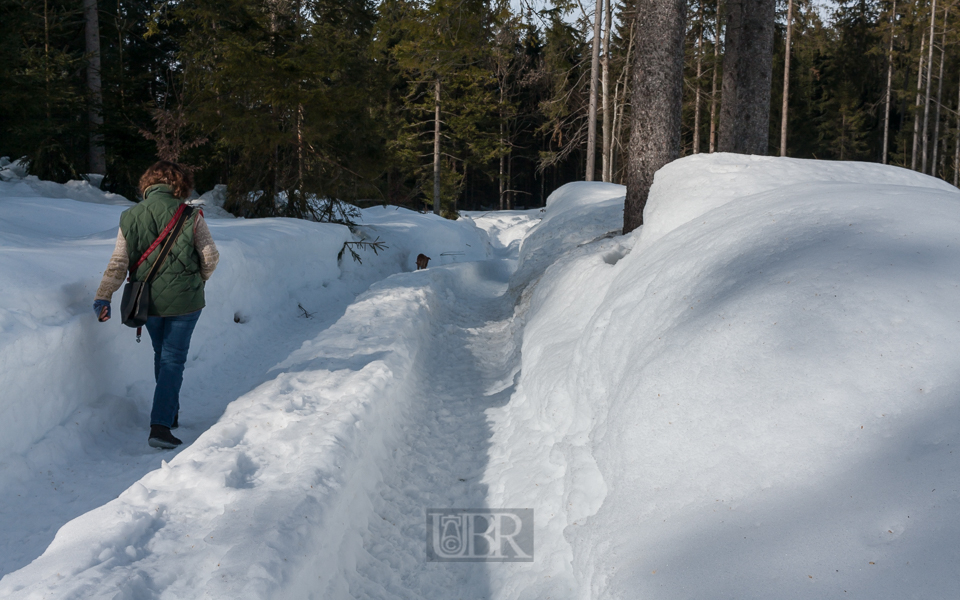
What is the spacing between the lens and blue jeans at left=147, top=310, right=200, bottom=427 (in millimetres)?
4660

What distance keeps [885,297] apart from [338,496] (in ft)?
10.6

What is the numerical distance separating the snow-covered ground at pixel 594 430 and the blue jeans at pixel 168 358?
32cm

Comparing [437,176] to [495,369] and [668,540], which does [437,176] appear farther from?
[668,540]

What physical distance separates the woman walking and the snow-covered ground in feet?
1.23

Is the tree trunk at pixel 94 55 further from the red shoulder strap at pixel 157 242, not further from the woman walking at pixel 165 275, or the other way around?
the red shoulder strap at pixel 157 242

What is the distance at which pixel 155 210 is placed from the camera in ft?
15.7

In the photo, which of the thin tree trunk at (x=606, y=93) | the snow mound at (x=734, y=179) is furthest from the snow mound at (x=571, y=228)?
the thin tree trunk at (x=606, y=93)

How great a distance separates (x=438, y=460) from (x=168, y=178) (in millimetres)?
3275

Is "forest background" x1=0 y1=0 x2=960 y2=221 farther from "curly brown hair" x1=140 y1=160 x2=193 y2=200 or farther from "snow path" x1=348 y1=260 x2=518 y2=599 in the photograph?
"curly brown hair" x1=140 y1=160 x2=193 y2=200

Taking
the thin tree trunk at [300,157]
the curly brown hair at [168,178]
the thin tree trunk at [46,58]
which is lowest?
the curly brown hair at [168,178]

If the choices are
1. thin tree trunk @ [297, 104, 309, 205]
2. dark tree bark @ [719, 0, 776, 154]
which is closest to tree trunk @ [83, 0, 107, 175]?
thin tree trunk @ [297, 104, 309, 205]

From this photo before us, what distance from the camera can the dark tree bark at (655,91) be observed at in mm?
8062

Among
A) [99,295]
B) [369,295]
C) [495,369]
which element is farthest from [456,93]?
[99,295]

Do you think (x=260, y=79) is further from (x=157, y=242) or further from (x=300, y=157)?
(x=157, y=242)
